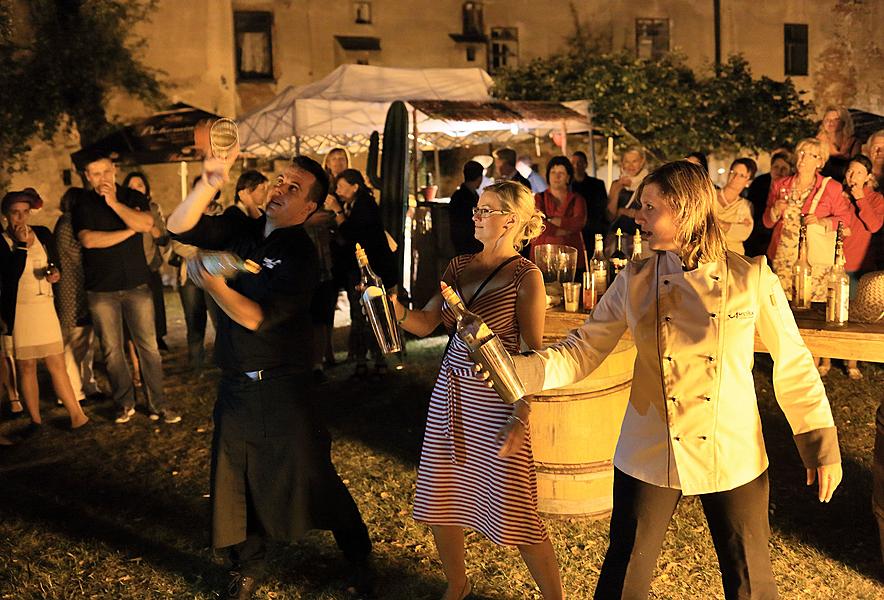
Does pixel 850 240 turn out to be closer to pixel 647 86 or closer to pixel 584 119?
pixel 584 119

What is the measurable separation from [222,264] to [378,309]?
0.60 meters

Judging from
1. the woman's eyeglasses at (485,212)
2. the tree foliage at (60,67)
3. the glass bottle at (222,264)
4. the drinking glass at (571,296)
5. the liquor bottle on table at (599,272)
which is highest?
the tree foliage at (60,67)

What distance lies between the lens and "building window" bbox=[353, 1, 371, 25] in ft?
Answer: 77.3

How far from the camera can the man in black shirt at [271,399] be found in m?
3.80

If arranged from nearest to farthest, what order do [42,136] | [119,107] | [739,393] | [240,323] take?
[739,393], [240,323], [42,136], [119,107]

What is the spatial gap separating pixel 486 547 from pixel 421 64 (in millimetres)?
20842

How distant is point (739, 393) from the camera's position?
9.48 ft

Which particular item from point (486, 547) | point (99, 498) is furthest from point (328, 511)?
point (99, 498)

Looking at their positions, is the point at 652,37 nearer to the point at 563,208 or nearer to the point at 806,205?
the point at 563,208

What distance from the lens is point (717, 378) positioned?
2.86 metres

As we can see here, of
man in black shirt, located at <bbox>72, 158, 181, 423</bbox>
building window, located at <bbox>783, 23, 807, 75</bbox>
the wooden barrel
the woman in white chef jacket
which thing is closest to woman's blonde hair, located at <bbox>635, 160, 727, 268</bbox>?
the woman in white chef jacket

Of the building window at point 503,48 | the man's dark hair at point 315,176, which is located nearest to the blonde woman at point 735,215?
the man's dark hair at point 315,176

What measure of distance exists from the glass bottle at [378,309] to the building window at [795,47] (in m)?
27.5

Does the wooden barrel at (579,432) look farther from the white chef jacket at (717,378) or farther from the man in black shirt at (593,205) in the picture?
the man in black shirt at (593,205)
